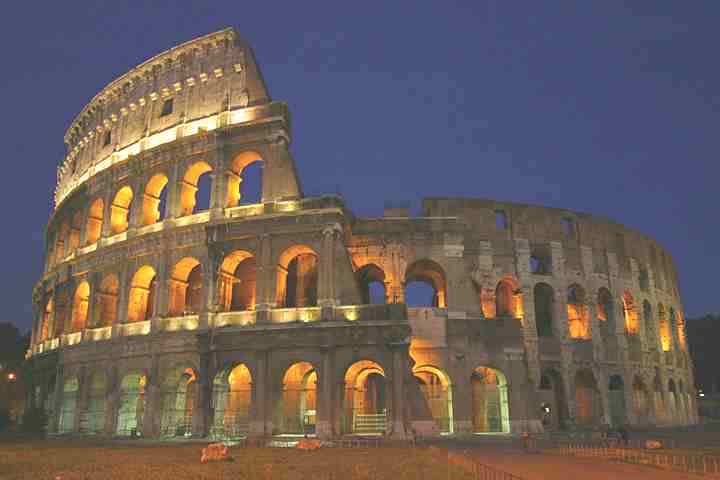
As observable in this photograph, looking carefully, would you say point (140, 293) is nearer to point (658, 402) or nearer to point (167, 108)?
point (167, 108)

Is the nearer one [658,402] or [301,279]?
[301,279]

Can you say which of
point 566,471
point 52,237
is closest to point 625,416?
point 566,471

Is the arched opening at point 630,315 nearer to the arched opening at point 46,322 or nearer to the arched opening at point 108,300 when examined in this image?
the arched opening at point 108,300

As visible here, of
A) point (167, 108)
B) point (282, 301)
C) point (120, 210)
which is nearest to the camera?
point (282, 301)

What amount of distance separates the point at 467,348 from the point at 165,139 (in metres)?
18.5

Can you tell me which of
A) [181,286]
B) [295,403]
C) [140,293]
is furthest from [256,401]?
[140,293]

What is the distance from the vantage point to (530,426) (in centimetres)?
2495

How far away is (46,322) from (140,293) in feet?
36.1

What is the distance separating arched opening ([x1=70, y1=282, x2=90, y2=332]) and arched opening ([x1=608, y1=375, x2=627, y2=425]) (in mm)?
29209

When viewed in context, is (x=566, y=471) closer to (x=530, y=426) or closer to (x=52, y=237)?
(x=530, y=426)

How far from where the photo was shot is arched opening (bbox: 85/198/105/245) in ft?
104

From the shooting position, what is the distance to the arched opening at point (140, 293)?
90.2 ft

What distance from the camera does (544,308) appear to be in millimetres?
33344

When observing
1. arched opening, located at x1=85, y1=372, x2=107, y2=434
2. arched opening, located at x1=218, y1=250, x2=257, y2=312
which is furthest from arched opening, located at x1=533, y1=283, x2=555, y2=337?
arched opening, located at x1=85, y1=372, x2=107, y2=434
